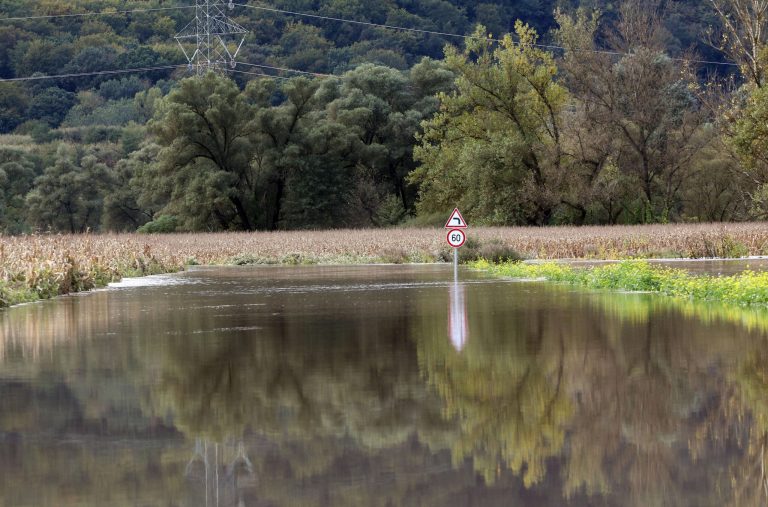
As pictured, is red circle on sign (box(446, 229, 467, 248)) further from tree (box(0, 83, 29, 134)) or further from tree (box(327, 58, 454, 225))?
tree (box(0, 83, 29, 134))

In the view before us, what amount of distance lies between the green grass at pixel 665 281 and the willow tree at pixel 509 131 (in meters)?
42.0

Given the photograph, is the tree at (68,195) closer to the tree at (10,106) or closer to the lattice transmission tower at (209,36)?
the lattice transmission tower at (209,36)

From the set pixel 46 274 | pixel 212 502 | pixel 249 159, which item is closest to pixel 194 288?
pixel 46 274

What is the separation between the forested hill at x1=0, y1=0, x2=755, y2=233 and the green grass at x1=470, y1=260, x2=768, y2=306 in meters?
29.7

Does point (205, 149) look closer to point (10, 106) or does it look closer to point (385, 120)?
point (385, 120)

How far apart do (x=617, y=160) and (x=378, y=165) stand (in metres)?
24.5

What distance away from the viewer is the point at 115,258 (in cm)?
3769

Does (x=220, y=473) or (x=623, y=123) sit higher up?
A: (x=623, y=123)

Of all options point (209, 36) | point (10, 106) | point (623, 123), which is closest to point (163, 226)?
point (209, 36)

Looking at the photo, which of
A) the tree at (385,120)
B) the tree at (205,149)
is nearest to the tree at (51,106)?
the tree at (385,120)

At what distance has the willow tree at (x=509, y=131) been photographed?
7569cm

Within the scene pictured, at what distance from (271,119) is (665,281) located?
65.7m

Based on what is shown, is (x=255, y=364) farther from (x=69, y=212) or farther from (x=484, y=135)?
(x=69, y=212)

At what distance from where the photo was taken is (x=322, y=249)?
171 feet
